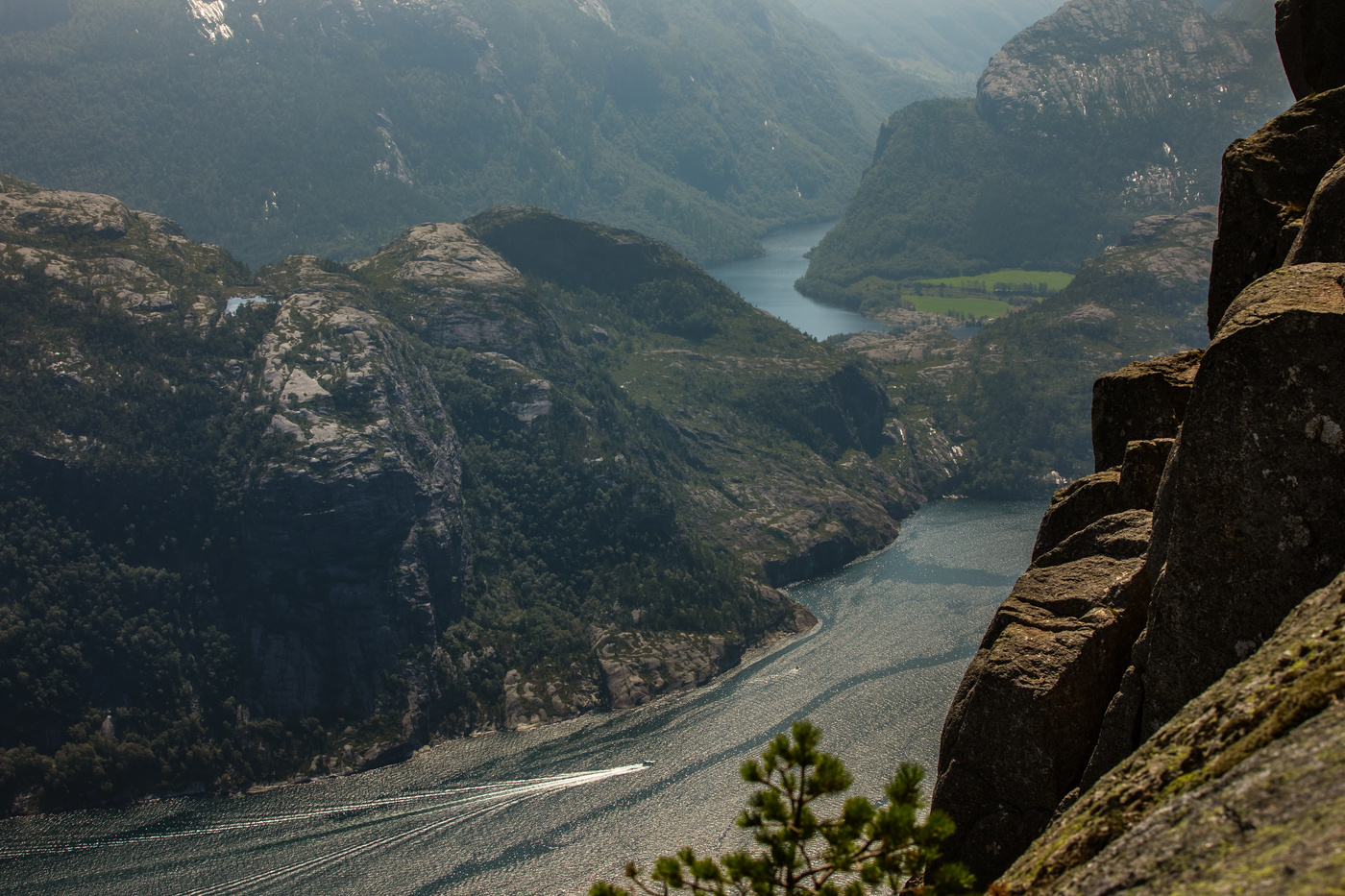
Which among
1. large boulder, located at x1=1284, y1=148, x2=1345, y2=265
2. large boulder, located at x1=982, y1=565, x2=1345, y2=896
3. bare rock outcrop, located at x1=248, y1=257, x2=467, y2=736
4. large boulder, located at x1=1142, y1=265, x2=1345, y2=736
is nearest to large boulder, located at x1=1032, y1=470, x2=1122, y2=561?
large boulder, located at x1=1284, y1=148, x2=1345, y2=265

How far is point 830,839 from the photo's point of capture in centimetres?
2166

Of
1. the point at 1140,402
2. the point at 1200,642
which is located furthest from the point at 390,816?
the point at 1200,642

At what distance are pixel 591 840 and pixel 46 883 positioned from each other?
61.8 metres

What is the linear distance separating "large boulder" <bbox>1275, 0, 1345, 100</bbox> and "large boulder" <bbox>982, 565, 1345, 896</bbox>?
26.2 m

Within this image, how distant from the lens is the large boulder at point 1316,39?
32.6 meters

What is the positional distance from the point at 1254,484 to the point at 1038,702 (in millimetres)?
7959

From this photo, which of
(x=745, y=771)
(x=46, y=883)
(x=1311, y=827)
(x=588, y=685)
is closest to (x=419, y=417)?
(x=588, y=685)

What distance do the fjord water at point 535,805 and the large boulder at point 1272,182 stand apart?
278 feet

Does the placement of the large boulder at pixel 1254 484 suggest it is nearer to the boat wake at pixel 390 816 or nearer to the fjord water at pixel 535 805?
the fjord water at pixel 535 805

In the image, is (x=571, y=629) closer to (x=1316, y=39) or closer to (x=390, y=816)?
(x=390, y=816)

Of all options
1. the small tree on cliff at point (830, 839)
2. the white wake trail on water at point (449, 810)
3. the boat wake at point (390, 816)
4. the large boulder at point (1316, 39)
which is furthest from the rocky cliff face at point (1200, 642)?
the boat wake at point (390, 816)

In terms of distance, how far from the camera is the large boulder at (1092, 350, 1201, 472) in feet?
98.4

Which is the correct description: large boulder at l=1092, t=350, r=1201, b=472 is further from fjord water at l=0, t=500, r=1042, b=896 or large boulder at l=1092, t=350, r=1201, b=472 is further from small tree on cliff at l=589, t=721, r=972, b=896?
fjord water at l=0, t=500, r=1042, b=896

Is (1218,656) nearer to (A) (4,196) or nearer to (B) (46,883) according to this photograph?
(B) (46,883)
